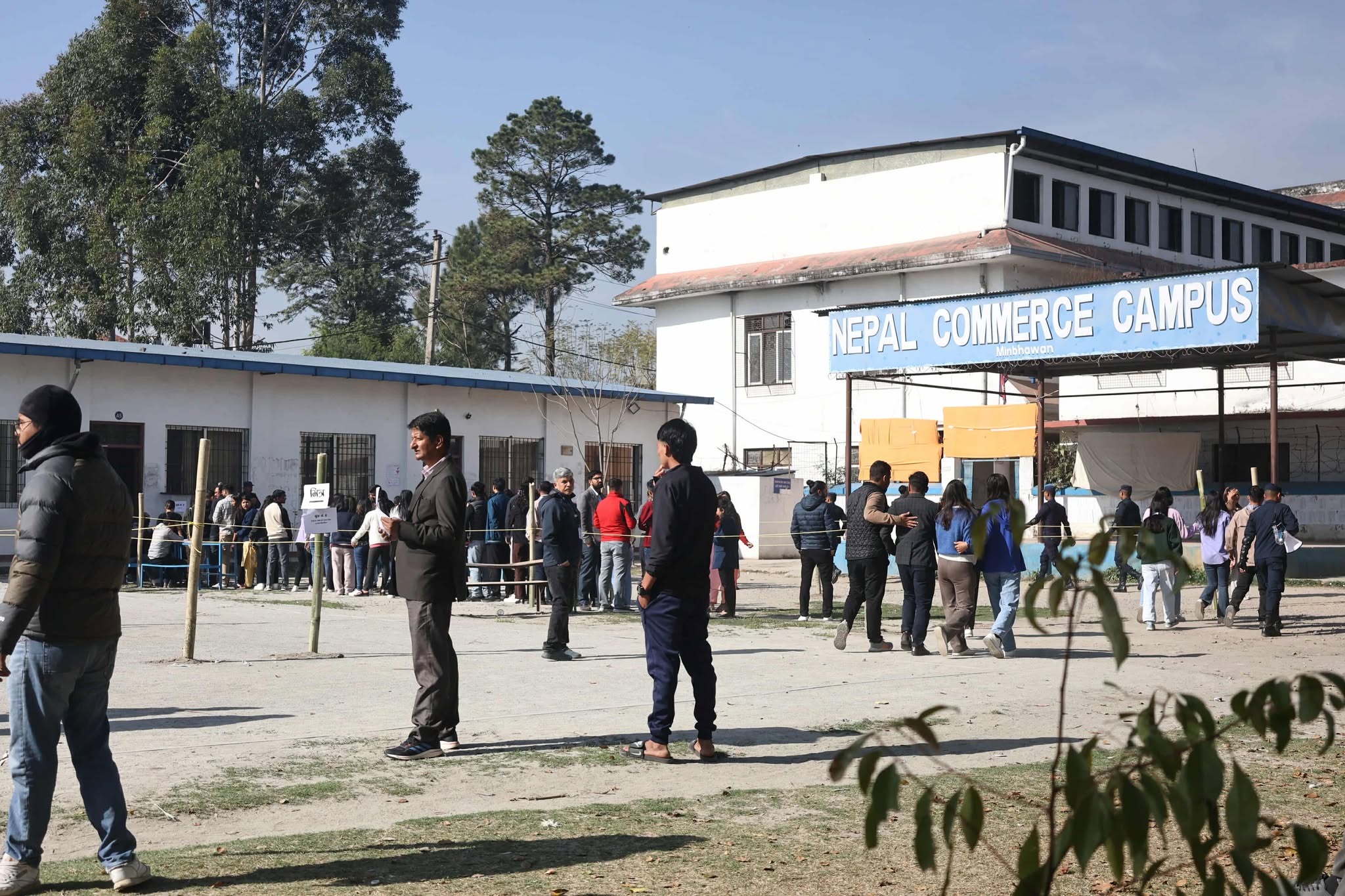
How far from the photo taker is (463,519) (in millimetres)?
8172

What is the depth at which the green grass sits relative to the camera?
530 centimetres

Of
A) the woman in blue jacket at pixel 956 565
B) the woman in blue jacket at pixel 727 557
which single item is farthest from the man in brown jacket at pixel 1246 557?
the woman in blue jacket at pixel 727 557

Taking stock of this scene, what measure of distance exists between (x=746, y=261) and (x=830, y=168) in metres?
3.80

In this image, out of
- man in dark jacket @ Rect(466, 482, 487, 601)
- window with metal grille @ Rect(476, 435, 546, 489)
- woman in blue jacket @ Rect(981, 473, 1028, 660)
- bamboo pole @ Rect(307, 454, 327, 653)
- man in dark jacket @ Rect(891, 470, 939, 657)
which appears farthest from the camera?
window with metal grille @ Rect(476, 435, 546, 489)

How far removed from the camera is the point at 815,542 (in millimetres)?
17906

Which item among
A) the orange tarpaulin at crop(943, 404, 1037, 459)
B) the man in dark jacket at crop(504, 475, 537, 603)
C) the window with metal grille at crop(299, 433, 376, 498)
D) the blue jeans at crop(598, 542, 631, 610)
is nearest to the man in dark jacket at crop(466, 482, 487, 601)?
the man in dark jacket at crop(504, 475, 537, 603)

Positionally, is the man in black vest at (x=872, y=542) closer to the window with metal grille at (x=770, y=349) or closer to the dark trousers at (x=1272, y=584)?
the dark trousers at (x=1272, y=584)

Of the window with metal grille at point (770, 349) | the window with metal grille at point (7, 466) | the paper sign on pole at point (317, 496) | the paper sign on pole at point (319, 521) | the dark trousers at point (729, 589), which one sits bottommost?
the dark trousers at point (729, 589)

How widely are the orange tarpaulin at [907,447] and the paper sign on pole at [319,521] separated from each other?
52.9 ft

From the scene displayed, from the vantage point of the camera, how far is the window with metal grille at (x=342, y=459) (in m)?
29.6

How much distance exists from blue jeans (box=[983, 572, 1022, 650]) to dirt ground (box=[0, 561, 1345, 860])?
306 millimetres

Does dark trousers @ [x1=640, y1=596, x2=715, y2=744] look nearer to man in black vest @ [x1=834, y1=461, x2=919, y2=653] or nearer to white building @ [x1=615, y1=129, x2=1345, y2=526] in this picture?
man in black vest @ [x1=834, y1=461, x2=919, y2=653]

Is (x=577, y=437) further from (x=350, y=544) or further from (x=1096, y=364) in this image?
(x=1096, y=364)

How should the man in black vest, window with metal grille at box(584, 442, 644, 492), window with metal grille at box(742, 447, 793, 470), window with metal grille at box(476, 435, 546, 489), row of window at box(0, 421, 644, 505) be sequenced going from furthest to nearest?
window with metal grille at box(742, 447, 793, 470) → window with metal grille at box(584, 442, 644, 492) → window with metal grille at box(476, 435, 546, 489) → row of window at box(0, 421, 644, 505) → the man in black vest
